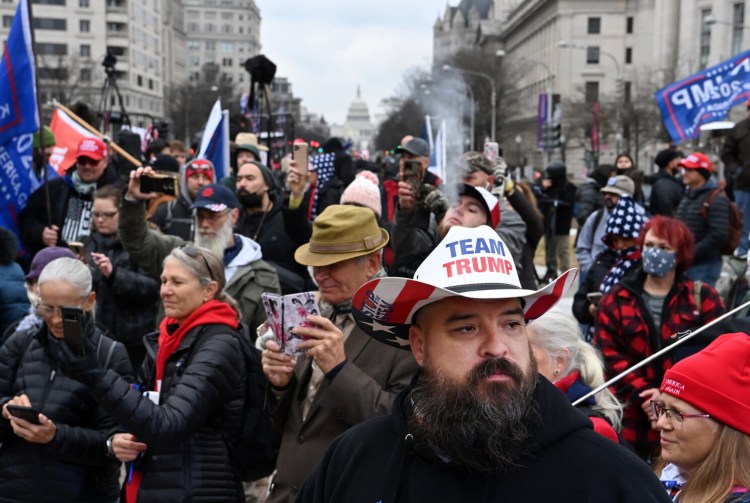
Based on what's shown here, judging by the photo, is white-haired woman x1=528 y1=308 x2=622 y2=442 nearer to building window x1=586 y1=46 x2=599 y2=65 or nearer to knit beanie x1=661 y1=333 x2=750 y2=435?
knit beanie x1=661 y1=333 x2=750 y2=435

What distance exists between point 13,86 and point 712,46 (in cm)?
6584

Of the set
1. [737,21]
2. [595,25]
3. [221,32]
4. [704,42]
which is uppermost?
[221,32]

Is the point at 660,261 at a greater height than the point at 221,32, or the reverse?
the point at 221,32

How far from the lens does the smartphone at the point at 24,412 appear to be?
13.7ft

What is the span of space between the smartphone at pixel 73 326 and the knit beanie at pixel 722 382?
2123mm

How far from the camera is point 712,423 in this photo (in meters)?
3.06

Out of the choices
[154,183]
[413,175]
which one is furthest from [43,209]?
[413,175]

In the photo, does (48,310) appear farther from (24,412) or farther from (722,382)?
(722,382)

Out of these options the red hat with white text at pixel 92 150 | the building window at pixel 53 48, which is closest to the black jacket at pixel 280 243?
the red hat with white text at pixel 92 150

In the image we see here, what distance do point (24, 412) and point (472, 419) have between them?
271 centimetres

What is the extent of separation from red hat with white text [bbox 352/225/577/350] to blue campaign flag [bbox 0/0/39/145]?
5.57 metres

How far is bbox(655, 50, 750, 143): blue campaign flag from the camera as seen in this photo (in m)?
10.5

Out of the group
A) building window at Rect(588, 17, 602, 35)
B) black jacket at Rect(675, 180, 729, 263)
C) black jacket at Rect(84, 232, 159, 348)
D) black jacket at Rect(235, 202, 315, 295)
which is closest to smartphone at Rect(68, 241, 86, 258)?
Answer: black jacket at Rect(84, 232, 159, 348)

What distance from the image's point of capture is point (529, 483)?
81.4 inches
